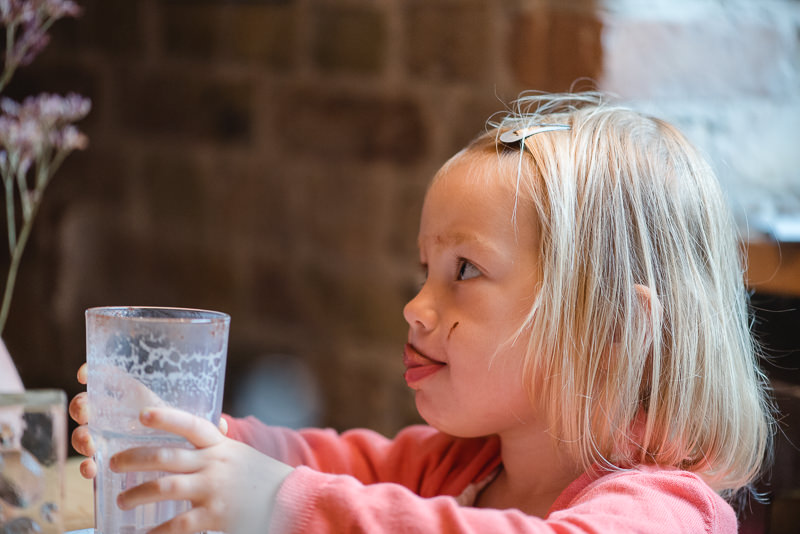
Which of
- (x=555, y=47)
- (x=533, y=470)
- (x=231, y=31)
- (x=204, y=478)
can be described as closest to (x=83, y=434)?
(x=204, y=478)

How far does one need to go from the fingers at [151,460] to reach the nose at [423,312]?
0.34 metres

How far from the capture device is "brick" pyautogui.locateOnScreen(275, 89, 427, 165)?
2.12 meters

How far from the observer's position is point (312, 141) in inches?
91.7

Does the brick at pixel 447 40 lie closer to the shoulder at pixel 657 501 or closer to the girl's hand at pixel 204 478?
the shoulder at pixel 657 501

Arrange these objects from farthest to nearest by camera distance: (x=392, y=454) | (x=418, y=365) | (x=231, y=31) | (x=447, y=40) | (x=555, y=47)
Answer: (x=231, y=31) < (x=447, y=40) < (x=555, y=47) < (x=392, y=454) < (x=418, y=365)

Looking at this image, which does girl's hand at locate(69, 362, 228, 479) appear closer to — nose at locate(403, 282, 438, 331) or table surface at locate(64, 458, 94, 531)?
table surface at locate(64, 458, 94, 531)

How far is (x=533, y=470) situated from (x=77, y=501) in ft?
1.58

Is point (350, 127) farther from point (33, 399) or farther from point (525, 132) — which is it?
point (33, 399)

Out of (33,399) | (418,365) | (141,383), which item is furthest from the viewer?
(418,365)

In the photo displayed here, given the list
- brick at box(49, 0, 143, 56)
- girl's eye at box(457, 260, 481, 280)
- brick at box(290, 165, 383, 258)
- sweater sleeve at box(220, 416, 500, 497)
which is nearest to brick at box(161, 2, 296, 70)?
brick at box(49, 0, 143, 56)

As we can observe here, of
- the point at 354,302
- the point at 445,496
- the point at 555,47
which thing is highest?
the point at 555,47

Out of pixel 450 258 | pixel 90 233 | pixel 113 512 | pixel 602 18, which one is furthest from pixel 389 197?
pixel 113 512

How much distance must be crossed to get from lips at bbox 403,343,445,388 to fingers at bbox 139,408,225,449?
1.05 feet

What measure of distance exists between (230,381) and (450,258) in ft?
5.70
